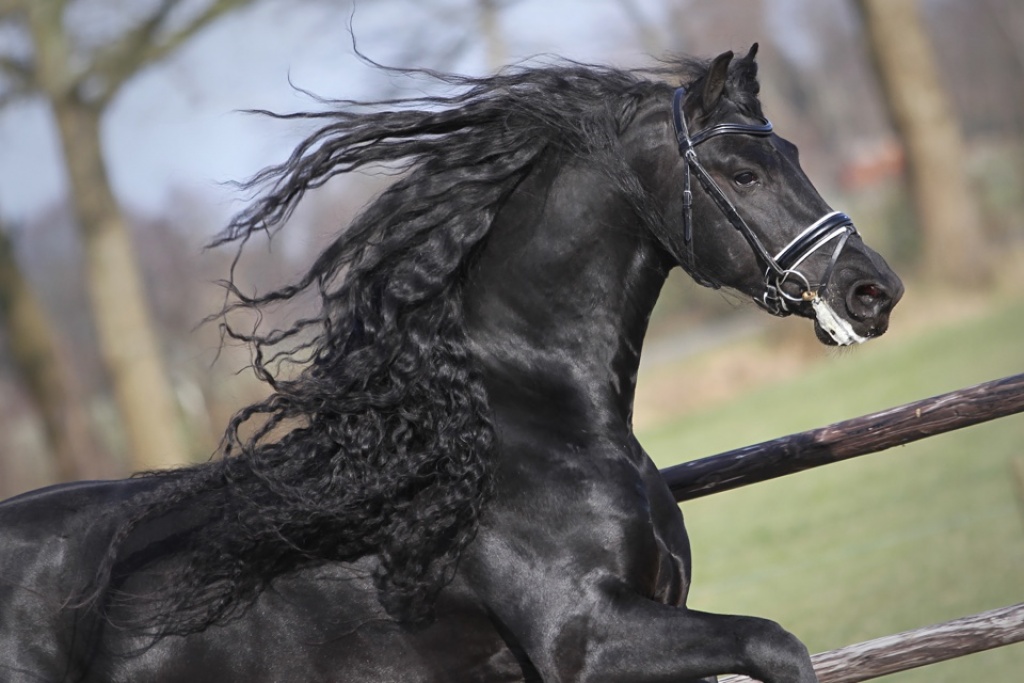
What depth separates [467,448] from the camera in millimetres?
3436

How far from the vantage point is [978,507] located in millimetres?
8781

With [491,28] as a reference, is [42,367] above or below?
below

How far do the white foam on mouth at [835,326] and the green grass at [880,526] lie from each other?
1.10 metres

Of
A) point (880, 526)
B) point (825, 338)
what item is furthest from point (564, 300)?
point (880, 526)

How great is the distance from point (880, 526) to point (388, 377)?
21.7 ft

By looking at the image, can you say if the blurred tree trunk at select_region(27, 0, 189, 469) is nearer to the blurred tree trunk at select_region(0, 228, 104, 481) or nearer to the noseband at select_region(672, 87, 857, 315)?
the blurred tree trunk at select_region(0, 228, 104, 481)

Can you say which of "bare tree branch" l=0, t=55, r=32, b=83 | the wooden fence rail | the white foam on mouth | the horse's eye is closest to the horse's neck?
the horse's eye

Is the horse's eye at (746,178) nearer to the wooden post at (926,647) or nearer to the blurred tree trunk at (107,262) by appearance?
the wooden post at (926,647)

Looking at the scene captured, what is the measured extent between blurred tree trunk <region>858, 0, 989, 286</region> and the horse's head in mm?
18771

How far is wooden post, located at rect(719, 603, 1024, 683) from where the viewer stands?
4.13 metres

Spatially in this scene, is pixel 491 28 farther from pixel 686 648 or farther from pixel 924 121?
pixel 686 648

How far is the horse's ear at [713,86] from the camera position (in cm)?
356

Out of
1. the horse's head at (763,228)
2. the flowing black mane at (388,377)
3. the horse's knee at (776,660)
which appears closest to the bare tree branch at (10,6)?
the flowing black mane at (388,377)

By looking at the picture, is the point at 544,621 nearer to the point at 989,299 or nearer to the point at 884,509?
the point at 884,509
